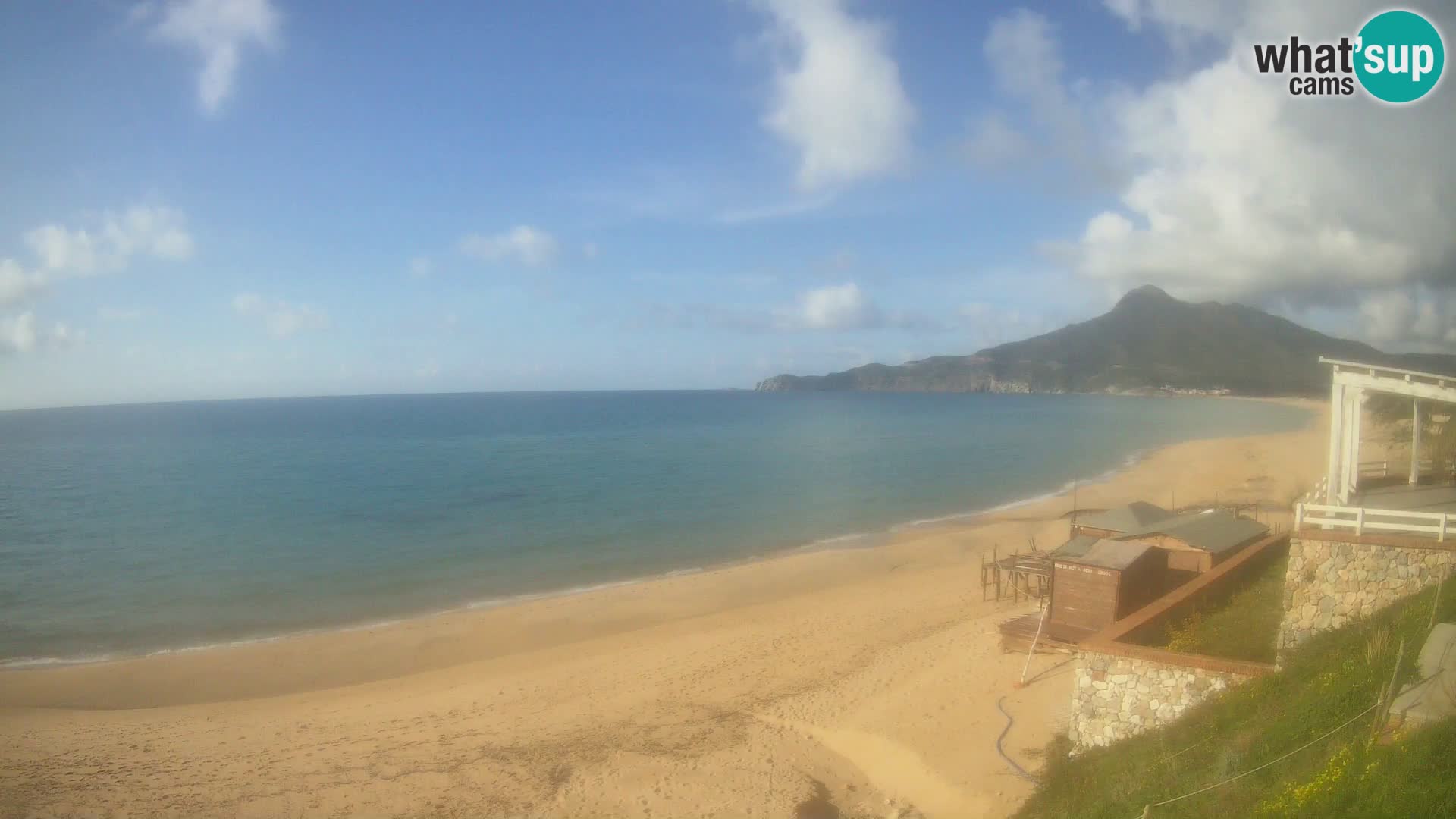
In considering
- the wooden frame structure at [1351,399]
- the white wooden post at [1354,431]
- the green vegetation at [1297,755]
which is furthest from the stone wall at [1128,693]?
the white wooden post at [1354,431]

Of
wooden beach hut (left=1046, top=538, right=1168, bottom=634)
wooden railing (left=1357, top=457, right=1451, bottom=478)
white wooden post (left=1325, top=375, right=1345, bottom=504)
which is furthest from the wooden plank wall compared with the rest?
wooden railing (left=1357, top=457, right=1451, bottom=478)

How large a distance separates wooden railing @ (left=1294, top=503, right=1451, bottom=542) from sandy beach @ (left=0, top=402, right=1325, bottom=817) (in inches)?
200

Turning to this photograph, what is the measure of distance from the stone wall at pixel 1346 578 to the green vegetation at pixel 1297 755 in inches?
19.5

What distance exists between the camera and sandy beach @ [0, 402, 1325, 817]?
12070mm

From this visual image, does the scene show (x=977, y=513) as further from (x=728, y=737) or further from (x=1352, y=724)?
(x=1352, y=724)

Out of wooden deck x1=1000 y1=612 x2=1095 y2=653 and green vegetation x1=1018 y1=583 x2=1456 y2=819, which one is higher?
green vegetation x1=1018 y1=583 x2=1456 y2=819

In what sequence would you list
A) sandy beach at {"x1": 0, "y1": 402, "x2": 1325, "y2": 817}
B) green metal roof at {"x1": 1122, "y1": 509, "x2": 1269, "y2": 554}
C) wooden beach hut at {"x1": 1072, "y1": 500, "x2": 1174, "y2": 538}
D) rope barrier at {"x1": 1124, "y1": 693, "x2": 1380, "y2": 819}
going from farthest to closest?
wooden beach hut at {"x1": 1072, "y1": 500, "x2": 1174, "y2": 538}, green metal roof at {"x1": 1122, "y1": 509, "x2": 1269, "y2": 554}, sandy beach at {"x1": 0, "y1": 402, "x2": 1325, "y2": 817}, rope barrier at {"x1": 1124, "y1": 693, "x2": 1380, "y2": 819}

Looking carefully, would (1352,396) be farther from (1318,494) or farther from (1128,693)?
(1128,693)

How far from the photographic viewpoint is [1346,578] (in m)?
10.5

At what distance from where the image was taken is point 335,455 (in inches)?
2773

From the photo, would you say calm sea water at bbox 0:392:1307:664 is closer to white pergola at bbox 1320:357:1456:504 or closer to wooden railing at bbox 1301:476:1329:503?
wooden railing at bbox 1301:476:1329:503

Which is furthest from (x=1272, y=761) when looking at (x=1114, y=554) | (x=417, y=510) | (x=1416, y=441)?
(x=417, y=510)

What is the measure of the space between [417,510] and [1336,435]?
Result: 3868 cm

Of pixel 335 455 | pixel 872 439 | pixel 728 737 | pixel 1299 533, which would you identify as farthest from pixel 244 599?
pixel 872 439
